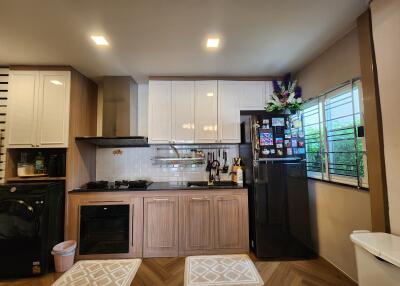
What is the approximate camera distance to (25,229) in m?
2.32

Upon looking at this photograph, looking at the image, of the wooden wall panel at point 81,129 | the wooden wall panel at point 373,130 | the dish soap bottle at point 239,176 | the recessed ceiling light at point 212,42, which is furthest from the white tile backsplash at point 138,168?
the wooden wall panel at point 373,130

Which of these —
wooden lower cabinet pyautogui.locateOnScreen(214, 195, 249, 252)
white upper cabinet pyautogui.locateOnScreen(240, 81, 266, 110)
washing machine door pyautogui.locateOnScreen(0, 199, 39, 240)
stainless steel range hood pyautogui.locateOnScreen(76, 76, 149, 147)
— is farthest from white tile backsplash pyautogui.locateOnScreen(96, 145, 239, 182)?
washing machine door pyautogui.locateOnScreen(0, 199, 39, 240)

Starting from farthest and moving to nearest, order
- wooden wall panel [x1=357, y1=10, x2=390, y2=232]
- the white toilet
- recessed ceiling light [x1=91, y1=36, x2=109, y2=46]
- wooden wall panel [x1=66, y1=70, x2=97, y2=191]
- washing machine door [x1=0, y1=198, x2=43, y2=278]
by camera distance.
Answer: wooden wall panel [x1=66, y1=70, x2=97, y2=191] → washing machine door [x1=0, y1=198, x2=43, y2=278] → recessed ceiling light [x1=91, y1=36, x2=109, y2=46] → wooden wall panel [x1=357, y1=10, x2=390, y2=232] → the white toilet

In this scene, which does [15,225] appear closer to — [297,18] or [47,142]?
[47,142]

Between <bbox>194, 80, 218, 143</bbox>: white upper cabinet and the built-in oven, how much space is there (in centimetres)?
156

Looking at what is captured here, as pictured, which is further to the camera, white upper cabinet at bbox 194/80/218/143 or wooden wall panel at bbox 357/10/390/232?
white upper cabinet at bbox 194/80/218/143

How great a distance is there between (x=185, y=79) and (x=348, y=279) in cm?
325

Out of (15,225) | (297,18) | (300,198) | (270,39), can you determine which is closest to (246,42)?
(270,39)

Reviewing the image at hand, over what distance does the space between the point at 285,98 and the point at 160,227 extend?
2.56m

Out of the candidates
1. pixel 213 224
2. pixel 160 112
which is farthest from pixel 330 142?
pixel 160 112

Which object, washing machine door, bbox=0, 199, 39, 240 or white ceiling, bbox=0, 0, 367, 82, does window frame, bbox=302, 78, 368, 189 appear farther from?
washing machine door, bbox=0, 199, 39, 240

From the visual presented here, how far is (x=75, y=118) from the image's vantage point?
2.90 meters

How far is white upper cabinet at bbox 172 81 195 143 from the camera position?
312cm

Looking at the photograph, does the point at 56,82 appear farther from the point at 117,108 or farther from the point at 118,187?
the point at 118,187
